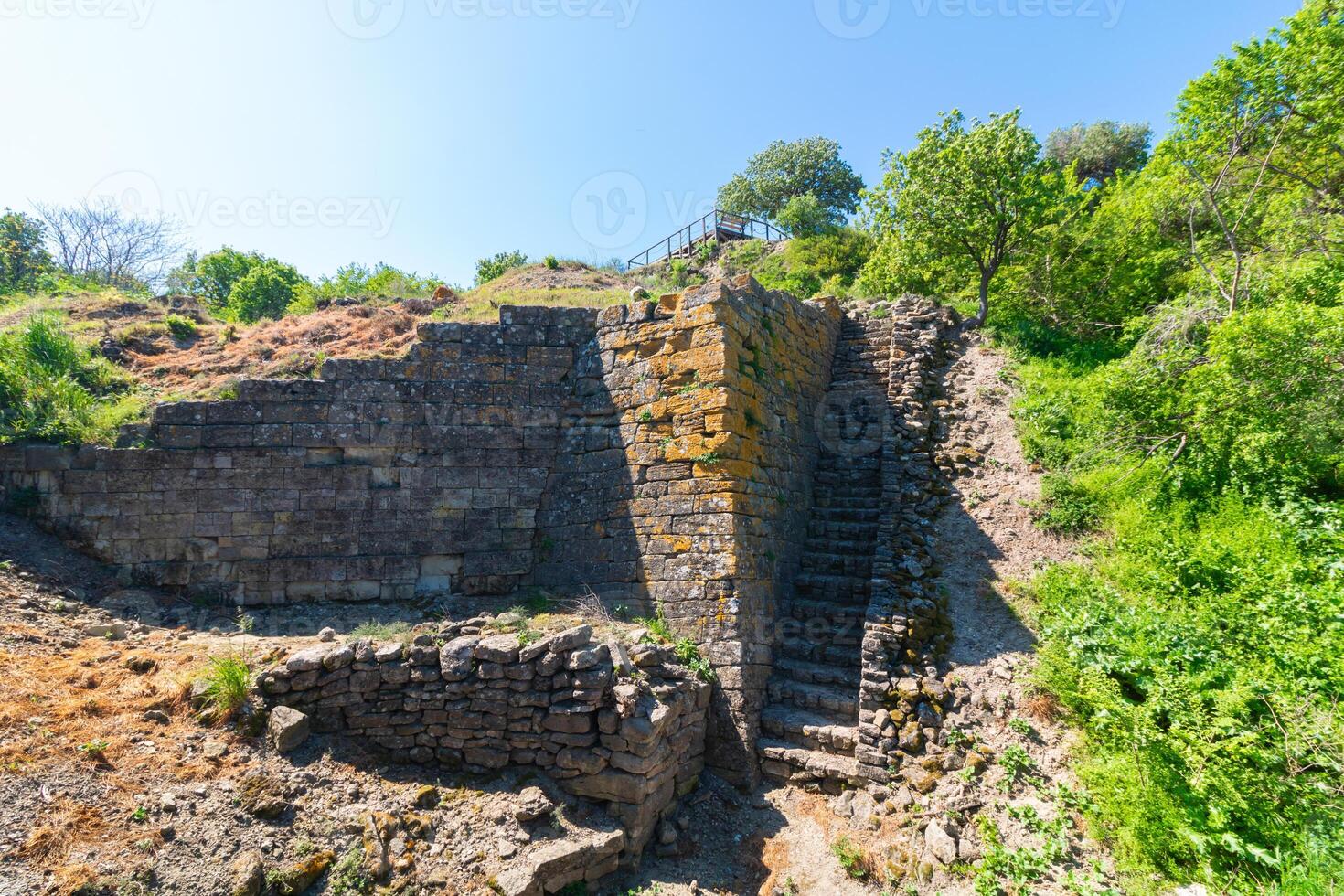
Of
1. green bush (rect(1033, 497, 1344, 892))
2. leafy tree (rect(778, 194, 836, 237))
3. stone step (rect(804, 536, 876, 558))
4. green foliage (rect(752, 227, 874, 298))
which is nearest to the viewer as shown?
green bush (rect(1033, 497, 1344, 892))

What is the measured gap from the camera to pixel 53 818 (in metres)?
3.73

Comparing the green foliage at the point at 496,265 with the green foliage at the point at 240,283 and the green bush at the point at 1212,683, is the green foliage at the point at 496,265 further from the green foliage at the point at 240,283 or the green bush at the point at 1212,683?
the green bush at the point at 1212,683

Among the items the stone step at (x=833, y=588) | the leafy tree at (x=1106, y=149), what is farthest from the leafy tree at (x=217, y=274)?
the leafy tree at (x=1106, y=149)

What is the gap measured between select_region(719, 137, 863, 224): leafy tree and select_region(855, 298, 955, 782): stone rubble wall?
→ 97.1ft

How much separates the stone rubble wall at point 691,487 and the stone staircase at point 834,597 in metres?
0.32

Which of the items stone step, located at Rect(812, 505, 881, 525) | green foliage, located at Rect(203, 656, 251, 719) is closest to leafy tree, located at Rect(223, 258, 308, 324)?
green foliage, located at Rect(203, 656, 251, 719)

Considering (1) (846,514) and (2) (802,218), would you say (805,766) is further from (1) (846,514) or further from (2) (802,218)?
(2) (802,218)

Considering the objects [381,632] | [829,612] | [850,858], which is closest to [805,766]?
[850,858]

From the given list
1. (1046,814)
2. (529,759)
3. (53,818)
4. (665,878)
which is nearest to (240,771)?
(53,818)

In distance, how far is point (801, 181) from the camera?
121ft

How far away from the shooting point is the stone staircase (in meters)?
6.12

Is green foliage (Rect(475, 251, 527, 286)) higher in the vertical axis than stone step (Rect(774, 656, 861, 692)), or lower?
higher

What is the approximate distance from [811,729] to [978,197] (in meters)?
12.2

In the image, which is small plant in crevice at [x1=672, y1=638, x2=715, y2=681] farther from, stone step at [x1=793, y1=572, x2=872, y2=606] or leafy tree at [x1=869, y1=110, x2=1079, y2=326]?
leafy tree at [x1=869, y1=110, x2=1079, y2=326]
